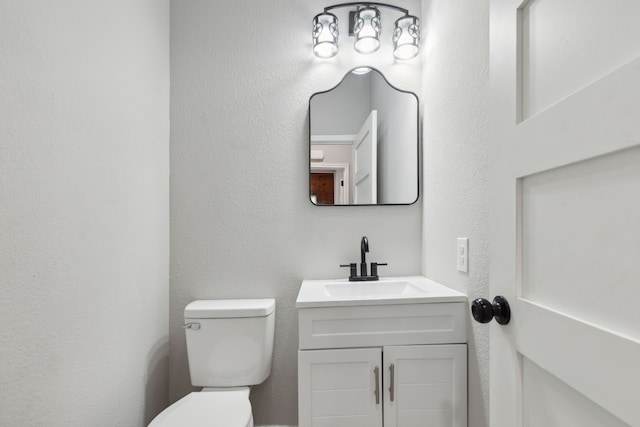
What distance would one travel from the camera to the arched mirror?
5.65ft

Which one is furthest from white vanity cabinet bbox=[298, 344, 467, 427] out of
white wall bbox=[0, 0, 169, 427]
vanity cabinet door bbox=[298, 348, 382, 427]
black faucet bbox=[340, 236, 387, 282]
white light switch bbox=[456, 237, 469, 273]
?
white wall bbox=[0, 0, 169, 427]

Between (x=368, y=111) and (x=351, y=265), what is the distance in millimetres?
823

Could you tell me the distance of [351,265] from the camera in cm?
165

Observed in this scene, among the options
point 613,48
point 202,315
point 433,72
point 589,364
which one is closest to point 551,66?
point 613,48

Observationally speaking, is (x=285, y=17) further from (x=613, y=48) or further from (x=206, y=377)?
(x=206, y=377)

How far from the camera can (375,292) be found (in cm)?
160

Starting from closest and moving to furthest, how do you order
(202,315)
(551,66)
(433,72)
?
1. (551,66)
2. (202,315)
3. (433,72)

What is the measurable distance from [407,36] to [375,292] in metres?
1.34

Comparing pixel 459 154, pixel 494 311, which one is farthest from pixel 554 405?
pixel 459 154

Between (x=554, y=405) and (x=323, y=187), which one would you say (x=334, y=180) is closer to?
(x=323, y=187)

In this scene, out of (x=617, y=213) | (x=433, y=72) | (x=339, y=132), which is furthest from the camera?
(x=339, y=132)

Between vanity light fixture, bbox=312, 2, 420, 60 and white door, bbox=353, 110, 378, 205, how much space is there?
382 millimetres

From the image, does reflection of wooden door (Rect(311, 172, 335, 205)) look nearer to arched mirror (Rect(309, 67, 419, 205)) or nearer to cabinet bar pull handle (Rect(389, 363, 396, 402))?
arched mirror (Rect(309, 67, 419, 205))

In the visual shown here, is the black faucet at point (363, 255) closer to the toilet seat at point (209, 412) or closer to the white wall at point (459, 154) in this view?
the white wall at point (459, 154)
